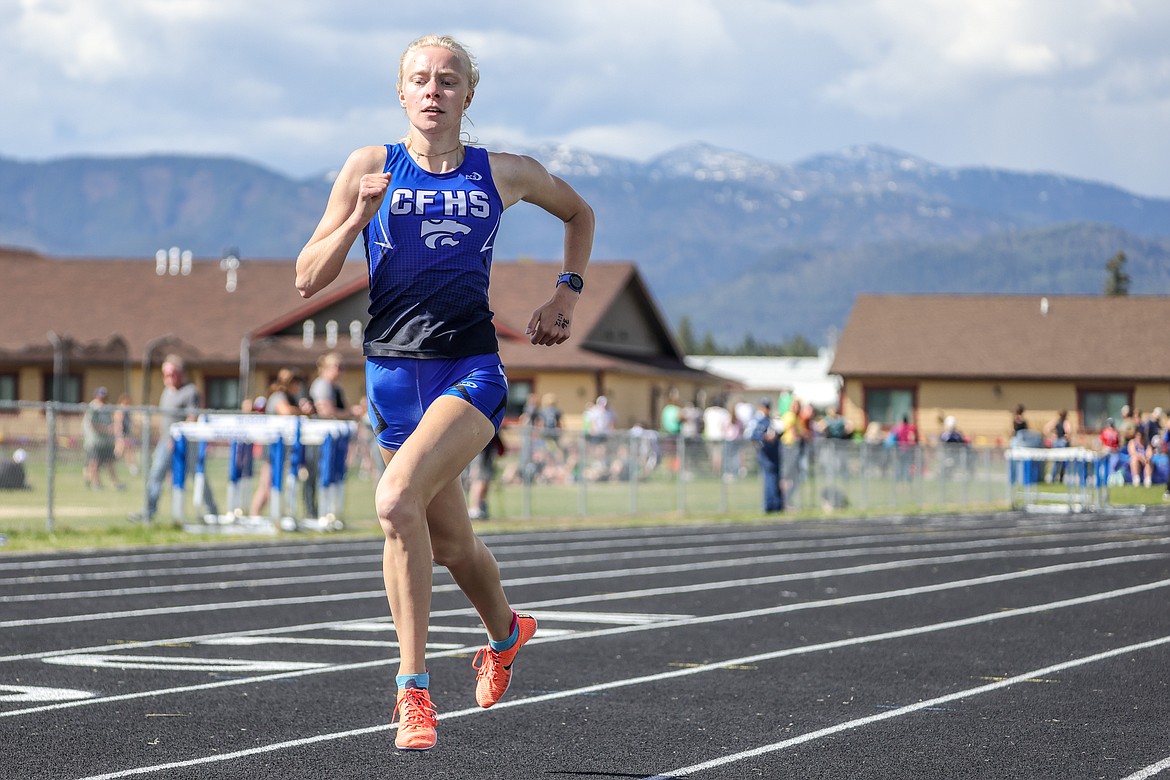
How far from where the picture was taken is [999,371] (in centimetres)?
5344

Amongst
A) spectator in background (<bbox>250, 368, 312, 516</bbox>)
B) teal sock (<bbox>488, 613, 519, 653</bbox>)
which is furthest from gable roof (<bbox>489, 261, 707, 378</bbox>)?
teal sock (<bbox>488, 613, 519, 653</bbox>)

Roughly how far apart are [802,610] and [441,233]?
20.9 feet

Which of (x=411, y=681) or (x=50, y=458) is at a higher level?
(x=50, y=458)

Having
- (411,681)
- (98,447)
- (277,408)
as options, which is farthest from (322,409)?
(411,681)

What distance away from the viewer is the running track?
595cm

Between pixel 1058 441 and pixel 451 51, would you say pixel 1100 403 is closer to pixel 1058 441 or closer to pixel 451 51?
pixel 1058 441

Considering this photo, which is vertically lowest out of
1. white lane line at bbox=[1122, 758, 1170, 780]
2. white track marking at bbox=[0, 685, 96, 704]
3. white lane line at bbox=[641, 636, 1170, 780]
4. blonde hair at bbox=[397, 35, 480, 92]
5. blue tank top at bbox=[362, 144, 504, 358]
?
white lane line at bbox=[1122, 758, 1170, 780]

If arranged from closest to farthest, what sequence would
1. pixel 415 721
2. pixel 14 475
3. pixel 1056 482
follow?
1. pixel 415 721
2. pixel 14 475
3. pixel 1056 482

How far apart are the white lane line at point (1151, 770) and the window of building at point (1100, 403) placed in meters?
50.0

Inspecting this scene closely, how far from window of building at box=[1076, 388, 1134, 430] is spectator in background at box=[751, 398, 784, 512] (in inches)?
1229

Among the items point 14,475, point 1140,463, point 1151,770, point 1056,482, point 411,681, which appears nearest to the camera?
point 411,681

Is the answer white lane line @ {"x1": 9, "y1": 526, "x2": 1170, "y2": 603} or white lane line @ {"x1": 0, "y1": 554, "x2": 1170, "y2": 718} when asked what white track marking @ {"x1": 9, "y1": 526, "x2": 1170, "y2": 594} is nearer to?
white lane line @ {"x1": 9, "y1": 526, "x2": 1170, "y2": 603}

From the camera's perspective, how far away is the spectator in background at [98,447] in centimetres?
1891

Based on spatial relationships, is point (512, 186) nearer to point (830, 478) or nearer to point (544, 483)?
point (544, 483)
